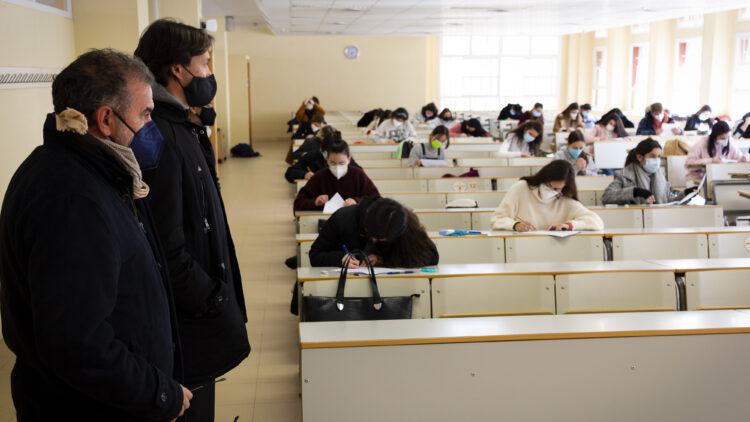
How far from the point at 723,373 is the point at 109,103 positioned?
7.19 feet

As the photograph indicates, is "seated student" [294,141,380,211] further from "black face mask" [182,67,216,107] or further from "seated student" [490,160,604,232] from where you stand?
"black face mask" [182,67,216,107]

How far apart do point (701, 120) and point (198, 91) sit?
12.7 metres

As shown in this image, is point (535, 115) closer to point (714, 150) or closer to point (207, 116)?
point (714, 150)

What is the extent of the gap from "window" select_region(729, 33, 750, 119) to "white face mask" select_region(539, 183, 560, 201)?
10.6 meters

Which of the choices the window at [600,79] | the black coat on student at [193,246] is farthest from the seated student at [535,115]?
the black coat on student at [193,246]

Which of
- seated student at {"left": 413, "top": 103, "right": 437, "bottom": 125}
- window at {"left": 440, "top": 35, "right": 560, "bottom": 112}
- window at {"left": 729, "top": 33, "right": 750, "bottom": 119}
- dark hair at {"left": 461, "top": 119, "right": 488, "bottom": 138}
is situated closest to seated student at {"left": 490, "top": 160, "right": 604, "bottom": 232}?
dark hair at {"left": 461, "top": 119, "right": 488, "bottom": 138}

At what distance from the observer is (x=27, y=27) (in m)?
4.67

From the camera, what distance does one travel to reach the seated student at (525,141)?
9.70 metres

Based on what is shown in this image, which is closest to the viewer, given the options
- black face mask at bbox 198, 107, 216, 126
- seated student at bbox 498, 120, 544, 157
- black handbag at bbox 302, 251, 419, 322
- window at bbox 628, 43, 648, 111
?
black face mask at bbox 198, 107, 216, 126

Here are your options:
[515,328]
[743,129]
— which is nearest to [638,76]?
[743,129]

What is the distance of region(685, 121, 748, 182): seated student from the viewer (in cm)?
872

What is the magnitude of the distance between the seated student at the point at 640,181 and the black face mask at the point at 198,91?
484cm

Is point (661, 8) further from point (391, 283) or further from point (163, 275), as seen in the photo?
point (163, 275)

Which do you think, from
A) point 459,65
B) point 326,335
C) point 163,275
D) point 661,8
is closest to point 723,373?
point 326,335
